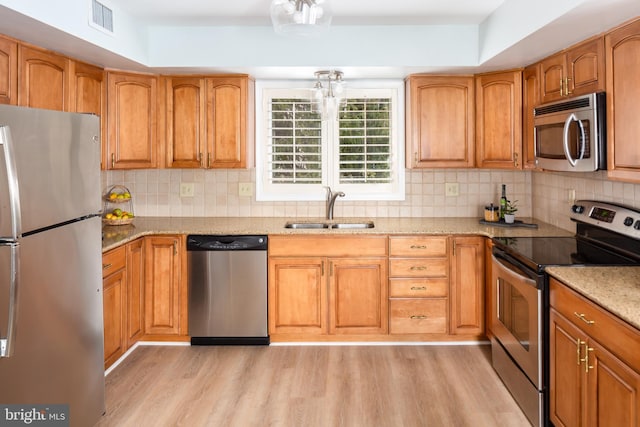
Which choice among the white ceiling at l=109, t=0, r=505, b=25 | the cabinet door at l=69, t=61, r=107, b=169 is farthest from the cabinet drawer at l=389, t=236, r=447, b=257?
the cabinet door at l=69, t=61, r=107, b=169

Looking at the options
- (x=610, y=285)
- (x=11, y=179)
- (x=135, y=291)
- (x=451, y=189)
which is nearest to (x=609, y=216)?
(x=610, y=285)

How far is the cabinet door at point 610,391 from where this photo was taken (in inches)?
71.9

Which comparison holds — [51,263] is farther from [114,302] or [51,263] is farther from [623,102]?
[623,102]

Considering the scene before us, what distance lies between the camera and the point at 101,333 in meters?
2.70

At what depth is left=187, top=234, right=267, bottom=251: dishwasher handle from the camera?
152 inches

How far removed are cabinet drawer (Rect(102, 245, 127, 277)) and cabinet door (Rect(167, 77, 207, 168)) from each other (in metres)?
0.94

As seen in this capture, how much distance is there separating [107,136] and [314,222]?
5.51 feet

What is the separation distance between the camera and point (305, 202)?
14.8ft

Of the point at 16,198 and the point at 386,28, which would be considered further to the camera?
the point at 386,28

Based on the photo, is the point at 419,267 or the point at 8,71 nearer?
the point at 8,71

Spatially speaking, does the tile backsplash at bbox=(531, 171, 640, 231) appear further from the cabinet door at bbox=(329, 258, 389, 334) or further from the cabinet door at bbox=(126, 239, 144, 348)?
the cabinet door at bbox=(126, 239, 144, 348)

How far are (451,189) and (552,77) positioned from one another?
1.33m

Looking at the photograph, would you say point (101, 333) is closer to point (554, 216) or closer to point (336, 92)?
point (336, 92)

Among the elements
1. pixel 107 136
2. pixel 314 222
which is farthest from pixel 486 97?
pixel 107 136
